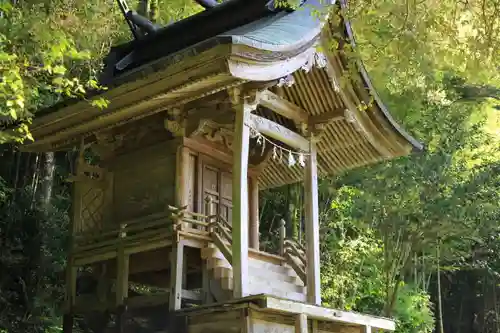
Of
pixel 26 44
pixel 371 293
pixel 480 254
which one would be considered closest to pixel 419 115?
pixel 371 293

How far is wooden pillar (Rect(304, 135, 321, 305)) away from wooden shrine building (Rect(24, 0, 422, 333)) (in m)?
0.02

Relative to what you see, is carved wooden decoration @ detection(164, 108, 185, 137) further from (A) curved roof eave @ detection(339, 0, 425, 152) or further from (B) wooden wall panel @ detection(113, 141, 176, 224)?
(A) curved roof eave @ detection(339, 0, 425, 152)

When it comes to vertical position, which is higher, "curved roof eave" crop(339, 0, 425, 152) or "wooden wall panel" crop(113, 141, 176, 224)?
"curved roof eave" crop(339, 0, 425, 152)

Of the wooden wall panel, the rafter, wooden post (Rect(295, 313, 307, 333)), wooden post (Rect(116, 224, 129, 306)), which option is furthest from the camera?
the rafter

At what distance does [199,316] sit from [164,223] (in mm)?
1207

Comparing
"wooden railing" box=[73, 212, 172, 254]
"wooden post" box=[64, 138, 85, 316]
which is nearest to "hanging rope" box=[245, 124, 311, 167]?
"wooden railing" box=[73, 212, 172, 254]

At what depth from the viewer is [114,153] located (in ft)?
28.9

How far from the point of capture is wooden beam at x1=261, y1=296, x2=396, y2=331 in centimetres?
635

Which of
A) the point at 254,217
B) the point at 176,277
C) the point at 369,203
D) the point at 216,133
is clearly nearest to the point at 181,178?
the point at 216,133

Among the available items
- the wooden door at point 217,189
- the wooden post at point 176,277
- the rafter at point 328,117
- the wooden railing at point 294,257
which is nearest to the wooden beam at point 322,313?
the wooden railing at point 294,257

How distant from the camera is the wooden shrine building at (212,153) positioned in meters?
6.73

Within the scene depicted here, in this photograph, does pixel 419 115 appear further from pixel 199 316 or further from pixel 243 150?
pixel 199 316

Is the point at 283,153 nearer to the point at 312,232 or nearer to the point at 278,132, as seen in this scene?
the point at 278,132

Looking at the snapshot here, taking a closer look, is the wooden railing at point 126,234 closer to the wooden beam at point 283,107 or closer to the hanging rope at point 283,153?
the hanging rope at point 283,153
